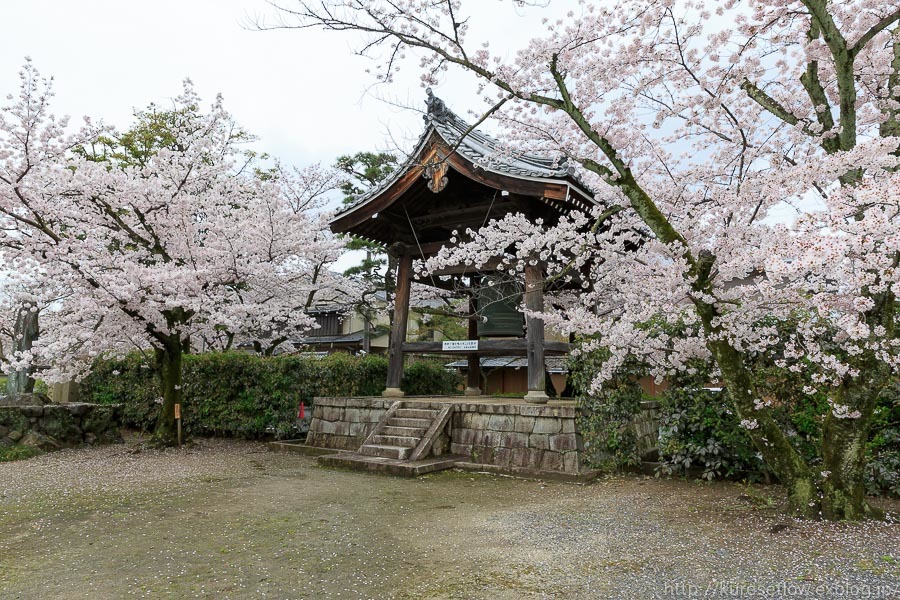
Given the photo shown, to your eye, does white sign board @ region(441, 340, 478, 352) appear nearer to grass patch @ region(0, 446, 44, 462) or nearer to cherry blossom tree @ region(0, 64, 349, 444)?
cherry blossom tree @ region(0, 64, 349, 444)

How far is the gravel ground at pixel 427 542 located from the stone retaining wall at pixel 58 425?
3.67 meters

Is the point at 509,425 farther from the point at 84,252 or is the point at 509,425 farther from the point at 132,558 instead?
the point at 84,252

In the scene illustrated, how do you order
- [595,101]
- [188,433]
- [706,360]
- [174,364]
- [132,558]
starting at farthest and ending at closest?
[188,433]
[174,364]
[595,101]
[706,360]
[132,558]

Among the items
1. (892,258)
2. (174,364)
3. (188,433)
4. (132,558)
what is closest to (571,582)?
(132,558)

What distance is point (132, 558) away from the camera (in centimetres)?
390

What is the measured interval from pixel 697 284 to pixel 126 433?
12761mm

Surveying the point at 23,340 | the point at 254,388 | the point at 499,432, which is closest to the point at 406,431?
the point at 499,432

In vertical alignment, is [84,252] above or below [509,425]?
above

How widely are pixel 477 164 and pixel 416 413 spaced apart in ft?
13.0

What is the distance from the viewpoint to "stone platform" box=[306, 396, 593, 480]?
7273 mm

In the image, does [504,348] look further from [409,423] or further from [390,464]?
[390,464]

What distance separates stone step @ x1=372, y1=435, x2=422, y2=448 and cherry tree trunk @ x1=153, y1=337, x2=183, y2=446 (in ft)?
13.4

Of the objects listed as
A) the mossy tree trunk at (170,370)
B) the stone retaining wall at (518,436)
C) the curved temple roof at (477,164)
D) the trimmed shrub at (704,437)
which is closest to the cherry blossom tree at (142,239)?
the mossy tree trunk at (170,370)

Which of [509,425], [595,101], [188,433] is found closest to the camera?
[595,101]
